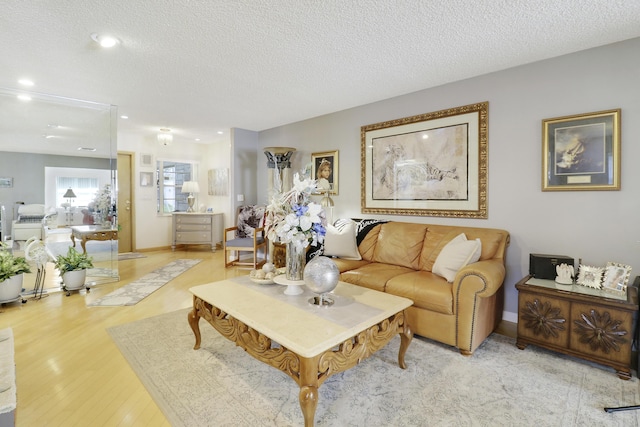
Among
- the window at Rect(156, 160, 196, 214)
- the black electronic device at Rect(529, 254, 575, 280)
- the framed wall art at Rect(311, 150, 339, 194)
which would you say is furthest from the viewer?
the window at Rect(156, 160, 196, 214)

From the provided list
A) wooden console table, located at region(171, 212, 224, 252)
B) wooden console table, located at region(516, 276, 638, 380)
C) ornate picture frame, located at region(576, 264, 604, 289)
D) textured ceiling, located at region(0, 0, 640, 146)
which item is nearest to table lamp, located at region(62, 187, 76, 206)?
textured ceiling, located at region(0, 0, 640, 146)

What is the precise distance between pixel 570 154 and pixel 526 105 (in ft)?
1.95

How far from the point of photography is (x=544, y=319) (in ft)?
7.79

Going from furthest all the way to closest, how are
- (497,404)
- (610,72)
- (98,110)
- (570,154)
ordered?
(98,110) → (570,154) → (610,72) → (497,404)

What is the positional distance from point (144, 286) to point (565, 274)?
458 cm

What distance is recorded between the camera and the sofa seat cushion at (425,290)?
2453 millimetres

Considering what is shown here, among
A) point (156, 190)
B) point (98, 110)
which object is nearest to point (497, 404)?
point (98, 110)

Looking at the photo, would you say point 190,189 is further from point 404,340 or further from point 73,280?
point 404,340

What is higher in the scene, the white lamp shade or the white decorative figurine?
the white lamp shade

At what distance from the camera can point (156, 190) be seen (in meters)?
6.62

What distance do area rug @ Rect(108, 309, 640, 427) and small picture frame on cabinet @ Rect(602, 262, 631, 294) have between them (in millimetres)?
562

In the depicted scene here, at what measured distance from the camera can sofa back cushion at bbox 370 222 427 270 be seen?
10.8 feet

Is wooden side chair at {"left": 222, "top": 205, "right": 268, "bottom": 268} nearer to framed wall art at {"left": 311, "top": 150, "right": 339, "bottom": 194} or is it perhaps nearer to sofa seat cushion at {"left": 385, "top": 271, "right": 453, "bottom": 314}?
framed wall art at {"left": 311, "top": 150, "right": 339, "bottom": 194}

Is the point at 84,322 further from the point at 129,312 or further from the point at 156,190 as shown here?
the point at 156,190
